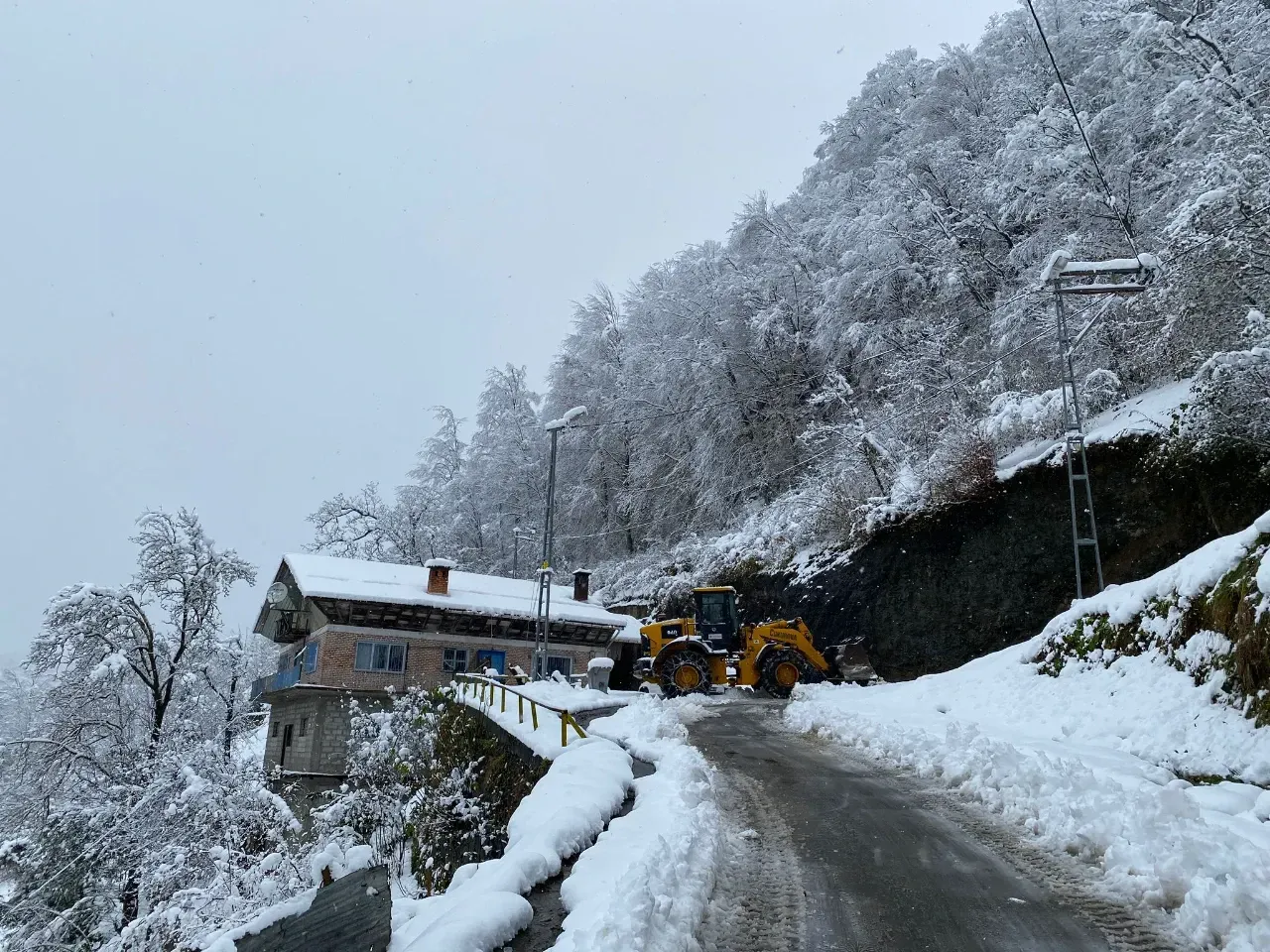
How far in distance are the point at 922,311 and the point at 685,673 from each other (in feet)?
51.7

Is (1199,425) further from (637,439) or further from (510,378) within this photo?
(510,378)

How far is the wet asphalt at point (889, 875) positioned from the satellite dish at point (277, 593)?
27.8 metres

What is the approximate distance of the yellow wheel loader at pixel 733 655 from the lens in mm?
19938

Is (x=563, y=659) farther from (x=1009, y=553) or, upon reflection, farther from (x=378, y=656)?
(x=1009, y=553)

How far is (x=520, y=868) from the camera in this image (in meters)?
5.39

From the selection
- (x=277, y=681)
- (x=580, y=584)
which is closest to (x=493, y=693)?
(x=580, y=584)

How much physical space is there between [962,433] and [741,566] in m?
9.91

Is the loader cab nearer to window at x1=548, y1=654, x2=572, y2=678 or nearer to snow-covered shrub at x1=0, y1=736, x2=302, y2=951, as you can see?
snow-covered shrub at x1=0, y1=736, x2=302, y2=951

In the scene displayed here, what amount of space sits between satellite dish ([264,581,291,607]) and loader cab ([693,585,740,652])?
65.1ft

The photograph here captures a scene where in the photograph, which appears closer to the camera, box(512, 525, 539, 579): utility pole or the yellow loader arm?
the yellow loader arm

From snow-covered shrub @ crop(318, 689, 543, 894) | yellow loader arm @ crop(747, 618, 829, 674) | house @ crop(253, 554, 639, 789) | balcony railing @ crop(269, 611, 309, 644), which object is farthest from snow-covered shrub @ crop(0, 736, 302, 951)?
balcony railing @ crop(269, 611, 309, 644)

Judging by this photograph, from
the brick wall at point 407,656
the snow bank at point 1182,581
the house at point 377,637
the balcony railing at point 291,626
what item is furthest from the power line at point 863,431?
the balcony railing at point 291,626

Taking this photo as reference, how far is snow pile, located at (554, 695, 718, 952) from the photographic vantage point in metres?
4.27

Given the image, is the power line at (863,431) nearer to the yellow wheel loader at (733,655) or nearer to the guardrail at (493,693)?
the yellow wheel loader at (733,655)
